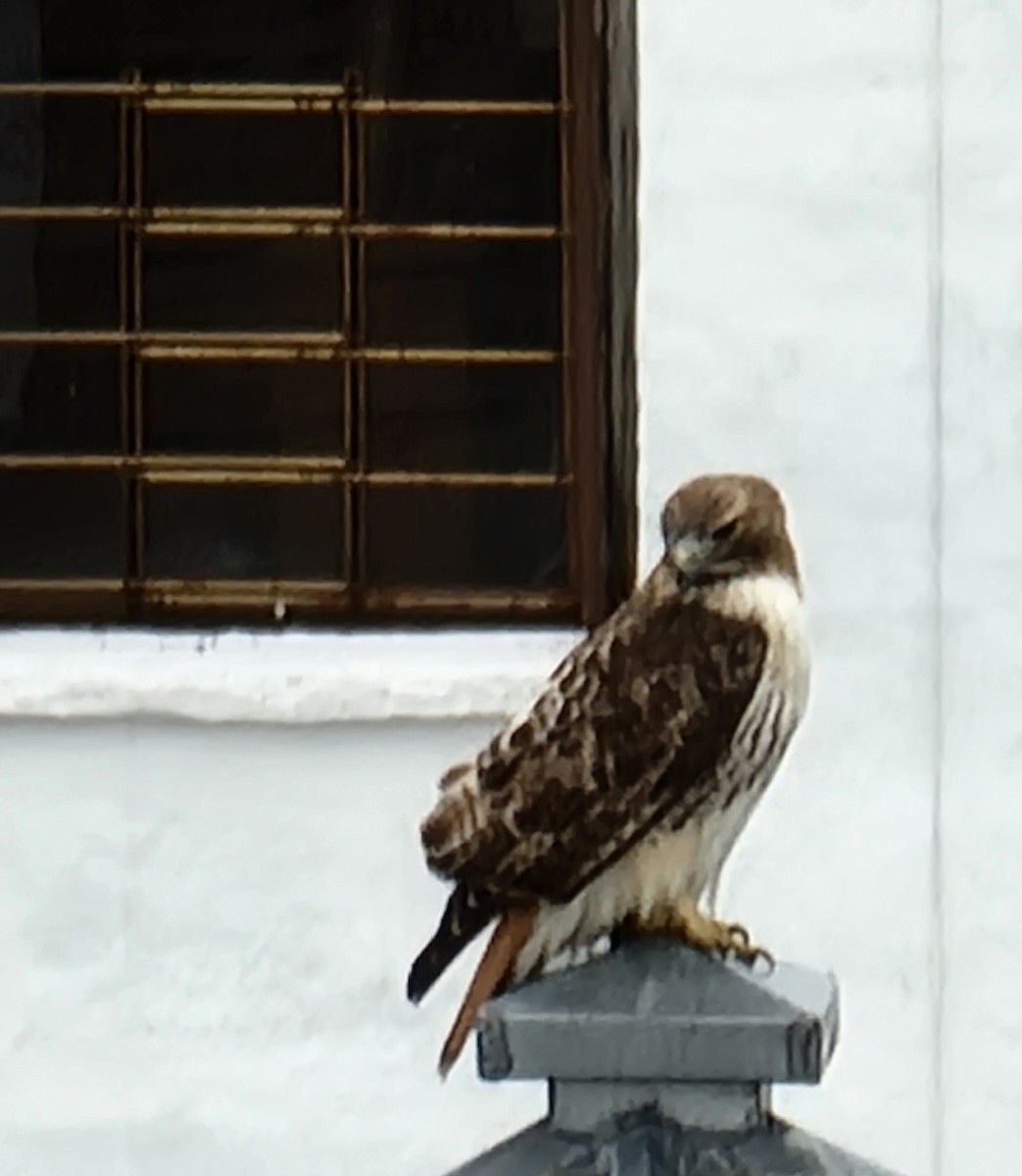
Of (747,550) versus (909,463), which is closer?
(747,550)

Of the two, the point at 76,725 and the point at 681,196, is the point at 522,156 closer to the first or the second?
the point at 681,196

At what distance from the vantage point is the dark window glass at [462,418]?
3.69 metres

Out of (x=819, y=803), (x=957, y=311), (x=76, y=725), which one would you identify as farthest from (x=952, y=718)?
(x=76, y=725)

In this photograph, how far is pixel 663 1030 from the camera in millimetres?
1769

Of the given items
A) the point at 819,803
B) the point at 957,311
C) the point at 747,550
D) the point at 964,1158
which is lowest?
the point at 964,1158

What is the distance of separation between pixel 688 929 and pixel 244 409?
1.56 m

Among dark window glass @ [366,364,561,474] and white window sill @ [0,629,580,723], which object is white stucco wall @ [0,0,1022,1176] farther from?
dark window glass @ [366,364,561,474]

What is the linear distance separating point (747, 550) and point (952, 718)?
4.22 feet

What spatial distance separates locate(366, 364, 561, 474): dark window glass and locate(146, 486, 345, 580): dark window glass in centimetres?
12

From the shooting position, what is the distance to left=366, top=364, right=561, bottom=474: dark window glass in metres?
3.69

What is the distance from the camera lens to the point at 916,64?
346 centimetres

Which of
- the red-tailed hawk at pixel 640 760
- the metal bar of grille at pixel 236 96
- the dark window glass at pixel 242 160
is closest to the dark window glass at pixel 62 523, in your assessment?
the dark window glass at pixel 242 160

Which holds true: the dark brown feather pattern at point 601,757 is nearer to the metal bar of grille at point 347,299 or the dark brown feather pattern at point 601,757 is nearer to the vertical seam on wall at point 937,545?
the vertical seam on wall at point 937,545

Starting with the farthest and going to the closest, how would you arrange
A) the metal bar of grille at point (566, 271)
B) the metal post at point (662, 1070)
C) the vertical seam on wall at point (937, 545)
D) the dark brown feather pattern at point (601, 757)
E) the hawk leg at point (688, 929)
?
the metal bar of grille at point (566, 271) < the vertical seam on wall at point (937, 545) < the hawk leg at point (688, 929) < the dark brown feather pattern at point (601, 757) < the metal post at point (662, 1070)
